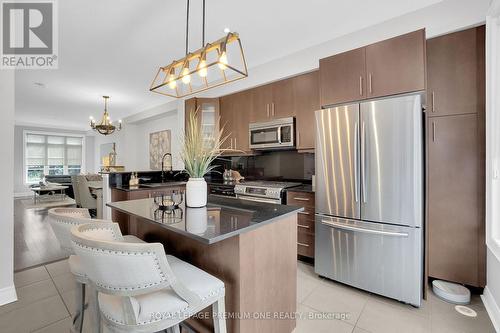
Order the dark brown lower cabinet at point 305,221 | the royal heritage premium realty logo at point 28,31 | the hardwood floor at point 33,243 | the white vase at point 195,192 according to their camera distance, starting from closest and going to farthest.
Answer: the white vase at point 195,192 → the royal heritage premium realty logo at point 28,31 → the dark brown lower cabinet at point 305,221 → the hardwood floor at point 33,243

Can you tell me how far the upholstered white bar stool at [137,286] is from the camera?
0.85 metres

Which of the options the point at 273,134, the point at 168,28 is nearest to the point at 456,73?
the point at 273,134

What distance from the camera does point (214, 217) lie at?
4.52 ft

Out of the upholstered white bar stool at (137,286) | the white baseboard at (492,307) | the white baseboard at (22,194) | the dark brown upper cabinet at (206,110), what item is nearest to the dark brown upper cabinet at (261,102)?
the dark brown upper cabinet at (206,110)

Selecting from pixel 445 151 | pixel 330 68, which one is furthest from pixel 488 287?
pixel 330 68

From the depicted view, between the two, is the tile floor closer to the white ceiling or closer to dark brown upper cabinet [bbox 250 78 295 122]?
dark brown upper cabinet [bbox 250 78 295 122]

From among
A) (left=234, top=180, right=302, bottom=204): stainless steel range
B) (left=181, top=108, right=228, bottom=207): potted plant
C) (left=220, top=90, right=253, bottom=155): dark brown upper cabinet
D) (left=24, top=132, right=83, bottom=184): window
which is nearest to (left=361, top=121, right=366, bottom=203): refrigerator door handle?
(left=234, top=180, right=302, bottom=204): stainless steel range

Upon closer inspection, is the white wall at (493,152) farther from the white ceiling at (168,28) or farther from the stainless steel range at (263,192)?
the stainless steel range at (263,192)

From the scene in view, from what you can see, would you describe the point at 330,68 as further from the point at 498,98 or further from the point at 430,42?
the point at 498,98

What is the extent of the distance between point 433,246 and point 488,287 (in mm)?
453

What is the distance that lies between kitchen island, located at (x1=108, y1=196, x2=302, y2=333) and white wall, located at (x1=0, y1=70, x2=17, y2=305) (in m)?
1.35

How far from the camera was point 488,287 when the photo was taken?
1953 mm

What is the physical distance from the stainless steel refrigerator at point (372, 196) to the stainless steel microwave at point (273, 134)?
29.4 inches

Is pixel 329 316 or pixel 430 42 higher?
pixel 430 42
